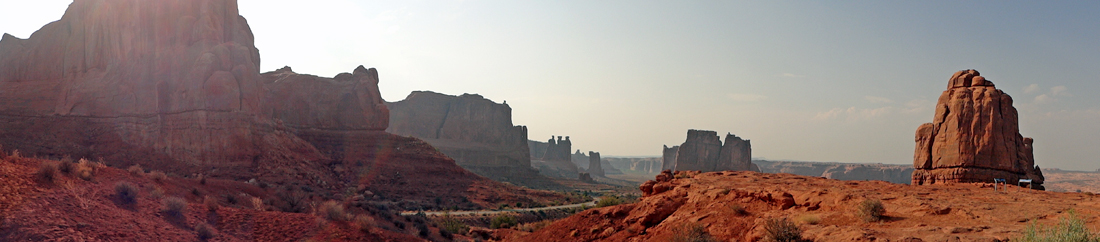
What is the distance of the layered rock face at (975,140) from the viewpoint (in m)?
19.9

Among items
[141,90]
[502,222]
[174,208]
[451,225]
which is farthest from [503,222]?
[141,90]

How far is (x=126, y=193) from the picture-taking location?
43.4 ft

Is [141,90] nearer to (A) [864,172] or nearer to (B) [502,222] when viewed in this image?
(B) [502,222]

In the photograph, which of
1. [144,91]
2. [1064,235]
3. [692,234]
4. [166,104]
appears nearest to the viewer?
[1064,235]

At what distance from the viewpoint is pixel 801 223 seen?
440 inches

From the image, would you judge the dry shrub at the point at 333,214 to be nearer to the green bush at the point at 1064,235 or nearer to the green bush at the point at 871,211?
the green bush at the point at 871,211

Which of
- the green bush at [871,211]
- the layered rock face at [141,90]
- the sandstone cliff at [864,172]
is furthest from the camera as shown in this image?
the sandstone cliff at [864,172]

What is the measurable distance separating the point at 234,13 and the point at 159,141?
12.9 m

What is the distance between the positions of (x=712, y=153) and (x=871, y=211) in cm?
11346

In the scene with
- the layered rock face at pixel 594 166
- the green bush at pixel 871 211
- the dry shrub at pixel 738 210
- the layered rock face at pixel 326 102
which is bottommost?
the layered rock face at pixel 594 166

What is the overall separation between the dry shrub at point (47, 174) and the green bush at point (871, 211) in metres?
16.2

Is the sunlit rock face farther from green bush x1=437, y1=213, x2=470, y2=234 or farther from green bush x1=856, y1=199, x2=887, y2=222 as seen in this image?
green bush x1=856, y1=199, x2=887, y2=222

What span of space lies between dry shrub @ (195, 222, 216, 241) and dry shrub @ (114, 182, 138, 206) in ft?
6.10

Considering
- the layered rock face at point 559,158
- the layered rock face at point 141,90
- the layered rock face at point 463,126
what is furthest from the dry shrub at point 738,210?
the layered rock face at point 559,158
